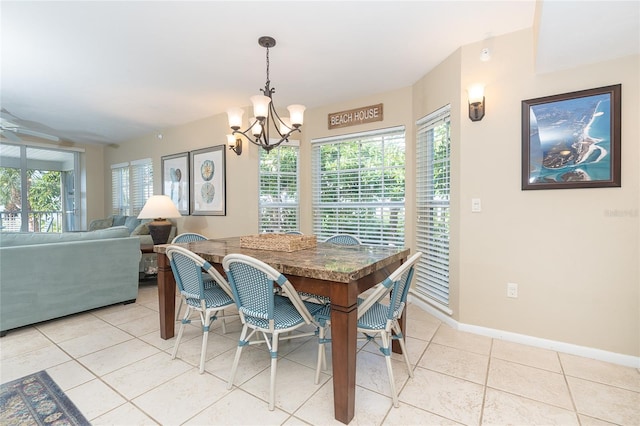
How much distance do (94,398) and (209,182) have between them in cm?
323

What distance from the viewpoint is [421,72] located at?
3.11m

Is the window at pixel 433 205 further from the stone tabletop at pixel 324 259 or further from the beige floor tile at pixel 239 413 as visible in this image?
the beige floor tile at pixel 239 413

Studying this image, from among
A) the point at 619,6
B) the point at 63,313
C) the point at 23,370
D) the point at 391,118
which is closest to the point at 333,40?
the point at 391,118

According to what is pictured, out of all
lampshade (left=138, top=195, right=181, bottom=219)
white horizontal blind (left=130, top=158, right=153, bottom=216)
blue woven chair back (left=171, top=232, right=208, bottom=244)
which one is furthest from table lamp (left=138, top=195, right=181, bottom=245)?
blue woven chair back (left=171, top=232, right=208, bottom=244)

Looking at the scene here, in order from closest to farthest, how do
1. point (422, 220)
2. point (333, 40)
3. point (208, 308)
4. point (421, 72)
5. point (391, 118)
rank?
point (208, 308)
point (333, 40)
point (421, 72)
point (422, 220)
point (391, 118)

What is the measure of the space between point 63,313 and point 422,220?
3802mm

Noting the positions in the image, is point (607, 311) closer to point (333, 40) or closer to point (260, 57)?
point (333, 40)

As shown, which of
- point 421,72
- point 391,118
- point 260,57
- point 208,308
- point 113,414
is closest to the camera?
point 113,414

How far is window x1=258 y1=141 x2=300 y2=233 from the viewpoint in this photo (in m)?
4.13

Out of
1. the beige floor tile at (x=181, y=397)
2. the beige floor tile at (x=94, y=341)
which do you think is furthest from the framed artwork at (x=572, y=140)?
the beige floor tile at (x=94, y=341)

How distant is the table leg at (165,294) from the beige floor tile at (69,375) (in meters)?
0.57

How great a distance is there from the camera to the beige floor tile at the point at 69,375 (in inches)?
73.6

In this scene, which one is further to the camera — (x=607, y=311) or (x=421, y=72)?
(x=421, y=72)

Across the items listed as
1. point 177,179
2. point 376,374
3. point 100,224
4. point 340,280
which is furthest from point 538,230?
point 100,224
